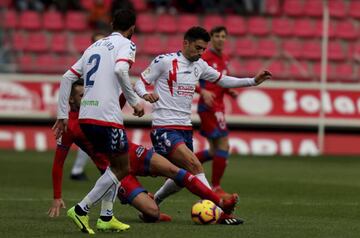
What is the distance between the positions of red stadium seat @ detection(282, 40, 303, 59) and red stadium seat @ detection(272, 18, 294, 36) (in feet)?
1.21

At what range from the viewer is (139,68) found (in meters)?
23.6

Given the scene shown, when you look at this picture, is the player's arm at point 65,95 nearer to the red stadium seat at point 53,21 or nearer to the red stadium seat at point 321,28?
the red stadium seat at point 53,21

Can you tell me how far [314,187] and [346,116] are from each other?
25.0ft

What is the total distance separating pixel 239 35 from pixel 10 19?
216 inches

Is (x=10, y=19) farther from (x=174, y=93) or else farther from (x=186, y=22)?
(x=174, y=93)

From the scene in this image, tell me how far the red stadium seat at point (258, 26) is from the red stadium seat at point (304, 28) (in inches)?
27.9

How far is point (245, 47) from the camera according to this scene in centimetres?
2525

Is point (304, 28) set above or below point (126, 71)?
above

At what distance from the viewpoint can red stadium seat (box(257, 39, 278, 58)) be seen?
25014 mm

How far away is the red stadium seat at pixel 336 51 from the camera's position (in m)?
25.2

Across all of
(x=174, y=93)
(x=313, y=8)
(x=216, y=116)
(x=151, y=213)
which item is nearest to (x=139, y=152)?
(x=151, y=213)

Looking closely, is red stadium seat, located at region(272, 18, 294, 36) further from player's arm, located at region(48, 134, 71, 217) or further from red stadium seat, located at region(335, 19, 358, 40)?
player's arm, located at region(48, 134, 71, 217)

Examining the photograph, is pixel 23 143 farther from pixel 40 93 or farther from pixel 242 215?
pixel 242 215

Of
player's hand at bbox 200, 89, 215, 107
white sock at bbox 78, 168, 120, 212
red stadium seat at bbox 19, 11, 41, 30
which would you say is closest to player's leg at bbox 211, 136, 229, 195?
player's hand at bbox 200, 89, 215, 107
